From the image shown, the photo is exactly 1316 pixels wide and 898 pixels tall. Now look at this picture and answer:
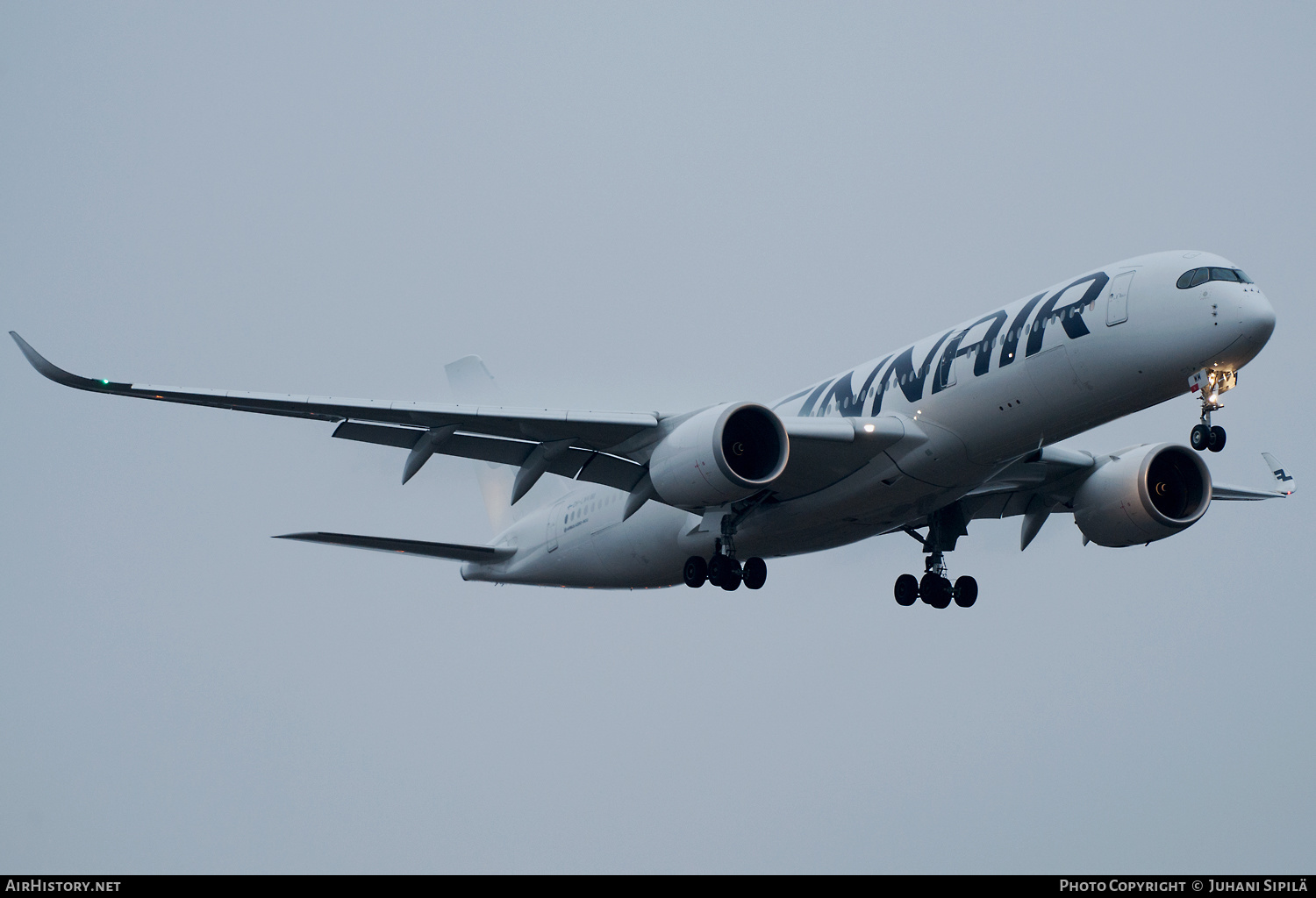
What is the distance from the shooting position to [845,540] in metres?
27.5

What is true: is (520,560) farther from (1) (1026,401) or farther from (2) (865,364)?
(1) (1026,401)

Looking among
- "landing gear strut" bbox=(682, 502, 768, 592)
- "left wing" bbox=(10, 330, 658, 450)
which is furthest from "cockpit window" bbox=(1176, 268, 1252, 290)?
"left wing" bbox=(10, 330, 658, 450)

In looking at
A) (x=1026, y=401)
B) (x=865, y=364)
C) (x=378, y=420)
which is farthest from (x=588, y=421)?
(x=1026, y=401)

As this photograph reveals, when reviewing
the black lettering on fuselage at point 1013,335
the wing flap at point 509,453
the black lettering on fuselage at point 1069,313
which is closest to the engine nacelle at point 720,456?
the wing flap at point 509,453

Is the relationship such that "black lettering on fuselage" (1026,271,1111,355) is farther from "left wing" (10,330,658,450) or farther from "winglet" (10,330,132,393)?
"winglet" (10,330,132,393)

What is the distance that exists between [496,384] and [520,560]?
19.2ft

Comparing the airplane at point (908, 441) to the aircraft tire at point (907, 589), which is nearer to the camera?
the airplane at point (908, 441)

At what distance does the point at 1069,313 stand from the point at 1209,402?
8.17 feet

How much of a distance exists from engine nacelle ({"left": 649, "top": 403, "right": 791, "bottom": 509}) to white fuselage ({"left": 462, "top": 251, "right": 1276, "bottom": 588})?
1.78m

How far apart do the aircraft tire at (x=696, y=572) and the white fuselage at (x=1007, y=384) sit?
1.21 feet

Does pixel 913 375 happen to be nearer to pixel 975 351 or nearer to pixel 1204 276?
pixel 975 351

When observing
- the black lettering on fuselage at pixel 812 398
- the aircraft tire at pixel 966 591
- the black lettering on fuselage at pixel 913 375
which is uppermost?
the black lettering on fuselage at pixel 812 398

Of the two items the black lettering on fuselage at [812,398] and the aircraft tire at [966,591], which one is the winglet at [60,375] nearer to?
the black lettering on fuselage at [812,398]

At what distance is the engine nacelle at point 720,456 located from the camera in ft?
76.2
